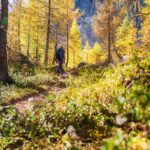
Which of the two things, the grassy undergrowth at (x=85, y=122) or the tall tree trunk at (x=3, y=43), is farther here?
the tall tree trunk at (x=3, y=43)

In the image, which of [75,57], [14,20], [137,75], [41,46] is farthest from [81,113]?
[75,57]

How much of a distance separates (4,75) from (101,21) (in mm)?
28314

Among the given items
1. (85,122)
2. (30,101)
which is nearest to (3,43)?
(30,101)

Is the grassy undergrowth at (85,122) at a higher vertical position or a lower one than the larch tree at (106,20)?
lower

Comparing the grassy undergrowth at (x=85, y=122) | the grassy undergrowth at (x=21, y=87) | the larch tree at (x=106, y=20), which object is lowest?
the grassy undergrowth at (x=21, y=87)

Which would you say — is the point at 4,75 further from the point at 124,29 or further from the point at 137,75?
the point at 124,29

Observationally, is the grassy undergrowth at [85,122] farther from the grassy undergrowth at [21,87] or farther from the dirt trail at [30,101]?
the grassy undergrowth at [21,87]

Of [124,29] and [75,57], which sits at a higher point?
[124,29]

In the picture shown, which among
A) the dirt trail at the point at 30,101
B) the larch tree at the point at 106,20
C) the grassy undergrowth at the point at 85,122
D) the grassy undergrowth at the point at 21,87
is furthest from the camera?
the larch tree at the point at 106,20

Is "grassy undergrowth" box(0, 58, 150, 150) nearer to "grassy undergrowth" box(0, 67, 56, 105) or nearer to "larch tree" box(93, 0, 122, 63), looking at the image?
"grassy undergrowth" box(0, 67, 56, 105)

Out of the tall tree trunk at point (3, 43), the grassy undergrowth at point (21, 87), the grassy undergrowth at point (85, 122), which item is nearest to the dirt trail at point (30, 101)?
the grassy undergrowth at point (21, 87)

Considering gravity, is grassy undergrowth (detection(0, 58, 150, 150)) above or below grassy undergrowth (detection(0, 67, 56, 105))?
above

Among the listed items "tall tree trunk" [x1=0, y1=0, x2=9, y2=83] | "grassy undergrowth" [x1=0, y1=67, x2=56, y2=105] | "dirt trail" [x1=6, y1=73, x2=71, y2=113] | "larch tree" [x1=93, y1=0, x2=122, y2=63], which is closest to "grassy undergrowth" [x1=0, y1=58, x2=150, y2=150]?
"dirt trail" [x1=6, y1=73, x2=71, y2=113]

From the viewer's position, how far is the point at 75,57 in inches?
2736
